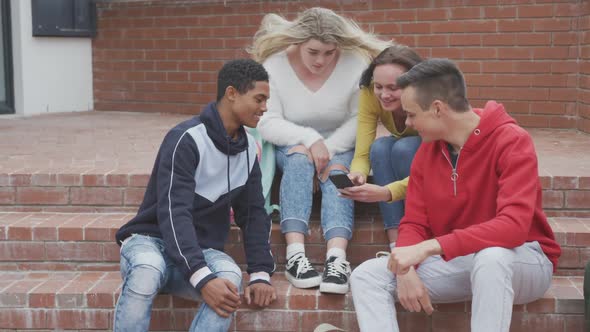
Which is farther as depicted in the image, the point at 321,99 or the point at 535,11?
the point at 535,11

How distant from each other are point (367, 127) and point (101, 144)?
247 centimetres

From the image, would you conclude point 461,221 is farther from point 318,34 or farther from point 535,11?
point 535,11

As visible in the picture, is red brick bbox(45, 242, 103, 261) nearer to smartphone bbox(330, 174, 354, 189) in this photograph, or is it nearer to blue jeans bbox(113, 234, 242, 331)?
blue jeans bbox(113, 234, 242, 331)

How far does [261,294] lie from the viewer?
10.6ft

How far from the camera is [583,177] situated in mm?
3863

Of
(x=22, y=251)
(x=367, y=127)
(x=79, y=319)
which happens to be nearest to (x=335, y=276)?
(x=367, y=127)

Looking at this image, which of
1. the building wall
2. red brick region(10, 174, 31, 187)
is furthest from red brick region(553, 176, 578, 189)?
the building wall

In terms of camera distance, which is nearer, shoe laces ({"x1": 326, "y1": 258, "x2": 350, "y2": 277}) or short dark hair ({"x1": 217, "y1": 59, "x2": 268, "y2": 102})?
short dark hair ({"x1": 217, "y1": 59, "x2": 268, "y2": 102})

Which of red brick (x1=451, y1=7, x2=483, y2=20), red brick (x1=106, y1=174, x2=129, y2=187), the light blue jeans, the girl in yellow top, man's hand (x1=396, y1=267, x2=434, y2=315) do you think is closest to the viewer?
the light blue jeans

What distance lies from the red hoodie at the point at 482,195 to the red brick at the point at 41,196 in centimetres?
191

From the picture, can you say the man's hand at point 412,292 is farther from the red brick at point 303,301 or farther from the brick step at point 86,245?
the brick step at point 86,245

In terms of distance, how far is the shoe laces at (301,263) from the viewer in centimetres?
341

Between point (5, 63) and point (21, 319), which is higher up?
point (5, 63)

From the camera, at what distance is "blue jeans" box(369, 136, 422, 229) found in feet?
11.5
